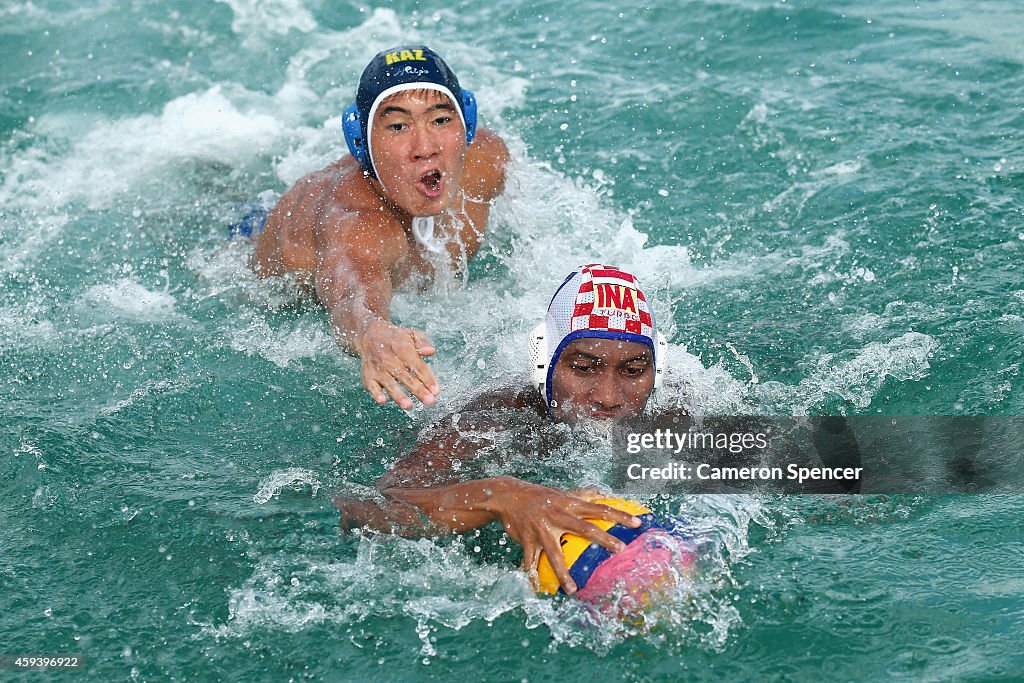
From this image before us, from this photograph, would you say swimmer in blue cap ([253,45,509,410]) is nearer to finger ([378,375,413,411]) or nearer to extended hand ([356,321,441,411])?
extended hand ([356,321,441,411])

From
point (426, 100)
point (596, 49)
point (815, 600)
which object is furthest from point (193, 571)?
point (596, 49)

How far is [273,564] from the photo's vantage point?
494 centimetres

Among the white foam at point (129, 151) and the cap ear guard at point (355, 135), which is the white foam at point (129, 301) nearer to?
the white foam at point (129, 151)

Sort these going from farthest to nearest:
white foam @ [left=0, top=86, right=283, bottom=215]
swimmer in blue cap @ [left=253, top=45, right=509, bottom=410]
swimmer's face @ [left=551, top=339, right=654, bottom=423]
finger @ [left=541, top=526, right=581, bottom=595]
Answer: white foam @ [left=0, top=86, right=283, bottom=215] < swimmer in blue cap @ [left=253, top=45, right=509, bottom=410] < swimmer's face @ [left=551, top=339, right=654, bottom=423] < finger @ [left=541, top=526, right=581, bottom=595]

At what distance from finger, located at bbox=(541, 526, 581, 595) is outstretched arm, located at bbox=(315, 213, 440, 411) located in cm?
70

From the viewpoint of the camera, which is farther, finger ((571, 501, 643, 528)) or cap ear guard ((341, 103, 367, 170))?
cap ear guard ((341, 103, 367, 170))

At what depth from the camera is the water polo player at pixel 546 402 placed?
15.6 ft

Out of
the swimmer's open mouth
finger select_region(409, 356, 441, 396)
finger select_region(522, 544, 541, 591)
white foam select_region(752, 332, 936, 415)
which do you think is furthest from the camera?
the swimmer's open mouth

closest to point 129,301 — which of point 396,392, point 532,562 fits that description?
point 396,392

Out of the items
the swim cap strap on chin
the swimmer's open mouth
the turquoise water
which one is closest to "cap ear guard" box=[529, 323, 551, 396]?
the turquoise water

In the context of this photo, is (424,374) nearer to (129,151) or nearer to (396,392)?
(396,392)

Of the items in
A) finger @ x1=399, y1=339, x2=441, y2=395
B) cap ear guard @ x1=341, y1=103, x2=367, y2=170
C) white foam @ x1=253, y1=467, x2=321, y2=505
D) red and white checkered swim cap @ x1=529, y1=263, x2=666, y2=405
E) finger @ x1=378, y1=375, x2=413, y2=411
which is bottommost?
white foam @ x1=253, y1=467, x2=321, y2=505

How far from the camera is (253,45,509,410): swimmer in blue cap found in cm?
651

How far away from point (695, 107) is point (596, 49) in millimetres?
1692
